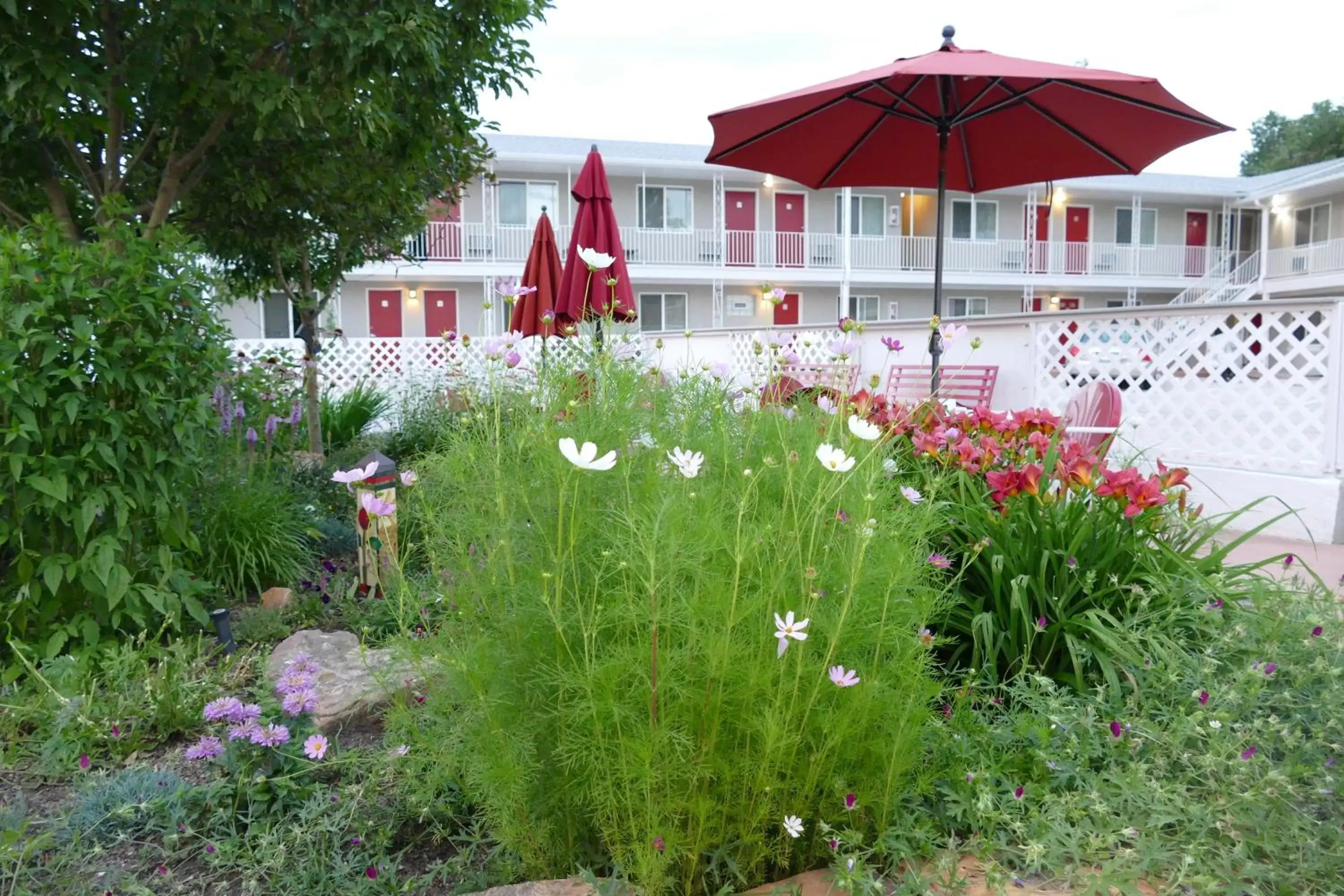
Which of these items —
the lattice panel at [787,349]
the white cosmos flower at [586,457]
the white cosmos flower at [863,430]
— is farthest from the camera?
the lattice panel at [787,349]

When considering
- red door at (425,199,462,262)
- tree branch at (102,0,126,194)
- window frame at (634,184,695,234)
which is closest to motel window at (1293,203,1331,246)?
window frame at (634,184,695,234)

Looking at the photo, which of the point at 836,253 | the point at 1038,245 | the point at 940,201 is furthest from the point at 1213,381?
the point at 1038,245

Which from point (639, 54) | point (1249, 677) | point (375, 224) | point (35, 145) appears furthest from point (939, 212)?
point (639, 54)

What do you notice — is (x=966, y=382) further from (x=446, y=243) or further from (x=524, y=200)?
(x=524, y=200)

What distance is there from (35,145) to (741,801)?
184 inches

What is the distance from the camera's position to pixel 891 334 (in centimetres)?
966

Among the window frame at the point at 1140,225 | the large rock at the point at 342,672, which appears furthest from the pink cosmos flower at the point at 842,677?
the window frame at the point at 1140,225

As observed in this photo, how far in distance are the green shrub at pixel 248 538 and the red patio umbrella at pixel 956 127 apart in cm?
332

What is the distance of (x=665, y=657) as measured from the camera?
152 cm

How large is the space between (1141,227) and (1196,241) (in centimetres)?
180

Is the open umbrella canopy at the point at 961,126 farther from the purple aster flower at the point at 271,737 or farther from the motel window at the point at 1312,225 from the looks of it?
the motel window at the point at 1312,225

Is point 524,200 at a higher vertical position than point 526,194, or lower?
lower

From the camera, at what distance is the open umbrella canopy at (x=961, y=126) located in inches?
179

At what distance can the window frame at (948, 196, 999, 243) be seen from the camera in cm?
2130
